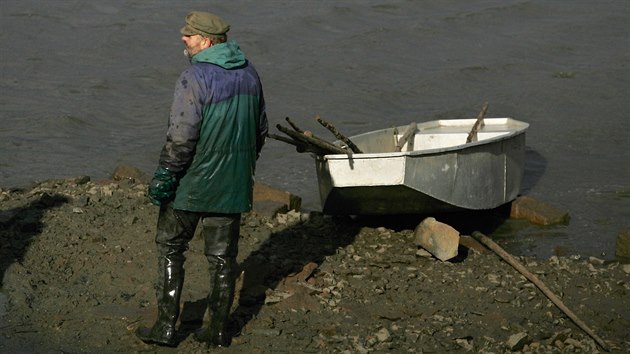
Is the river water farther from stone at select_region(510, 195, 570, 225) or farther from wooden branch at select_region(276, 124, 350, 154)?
wooden branch at select_region(276, 124, 350, 154)

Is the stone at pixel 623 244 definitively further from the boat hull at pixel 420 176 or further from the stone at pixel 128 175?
the stone at pixel 128 175

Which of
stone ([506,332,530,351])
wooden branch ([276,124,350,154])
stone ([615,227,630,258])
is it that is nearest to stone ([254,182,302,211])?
wooden branch ([276,124,350,154])

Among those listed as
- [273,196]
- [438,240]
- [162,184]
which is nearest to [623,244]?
[438,240]

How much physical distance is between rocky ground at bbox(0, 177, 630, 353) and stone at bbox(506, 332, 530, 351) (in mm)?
12

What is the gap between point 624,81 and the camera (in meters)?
20.9

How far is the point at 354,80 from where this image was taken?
20.2 m

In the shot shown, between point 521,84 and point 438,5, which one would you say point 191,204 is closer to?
point 521,84

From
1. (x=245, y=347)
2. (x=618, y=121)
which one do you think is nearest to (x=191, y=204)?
(x=245, y=347)

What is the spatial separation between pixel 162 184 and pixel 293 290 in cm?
198

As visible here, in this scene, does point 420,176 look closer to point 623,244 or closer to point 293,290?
point 623,244

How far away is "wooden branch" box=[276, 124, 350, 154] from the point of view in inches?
385

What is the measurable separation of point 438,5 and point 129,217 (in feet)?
57.3

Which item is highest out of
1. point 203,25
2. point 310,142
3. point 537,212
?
point 203,25

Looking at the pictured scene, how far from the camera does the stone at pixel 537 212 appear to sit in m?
12.6
